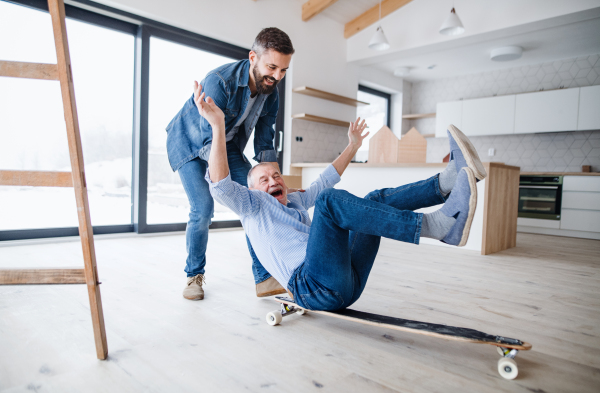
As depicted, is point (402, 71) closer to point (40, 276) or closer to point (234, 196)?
point (234, 196)

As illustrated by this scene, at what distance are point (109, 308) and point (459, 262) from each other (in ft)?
7.58

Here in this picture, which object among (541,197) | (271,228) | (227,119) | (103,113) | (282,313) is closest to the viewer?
(271,228)

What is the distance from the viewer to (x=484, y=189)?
322 cm

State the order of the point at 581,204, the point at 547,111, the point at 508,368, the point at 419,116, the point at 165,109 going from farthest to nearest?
1. the point at 419,116
2. the point at 547,111
3. the point at 581,204
4. the point at 165,109
5. the point at 508,368

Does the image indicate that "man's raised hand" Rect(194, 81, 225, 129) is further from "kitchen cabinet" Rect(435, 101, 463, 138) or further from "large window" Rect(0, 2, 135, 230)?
"kitchen cabinet" Rect(435, 101, 463, 138)

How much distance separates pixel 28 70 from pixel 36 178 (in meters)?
0.28

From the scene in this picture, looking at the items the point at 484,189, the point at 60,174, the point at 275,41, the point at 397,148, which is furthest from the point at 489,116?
the point at 60,174

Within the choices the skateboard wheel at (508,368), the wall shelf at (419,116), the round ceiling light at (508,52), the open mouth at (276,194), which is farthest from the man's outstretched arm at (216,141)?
the wall shelf at (419,116)

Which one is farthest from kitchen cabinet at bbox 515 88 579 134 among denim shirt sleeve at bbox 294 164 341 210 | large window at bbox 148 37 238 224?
denim shirt sleeve at bbox 294 164 341 210

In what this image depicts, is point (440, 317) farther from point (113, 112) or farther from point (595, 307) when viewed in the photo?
point (113, 112)

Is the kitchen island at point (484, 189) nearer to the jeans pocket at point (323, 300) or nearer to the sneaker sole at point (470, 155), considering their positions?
the sneaker sole at point (470, 155)

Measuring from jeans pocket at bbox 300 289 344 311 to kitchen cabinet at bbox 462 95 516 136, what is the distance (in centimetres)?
506

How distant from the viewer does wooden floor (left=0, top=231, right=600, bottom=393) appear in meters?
1.08

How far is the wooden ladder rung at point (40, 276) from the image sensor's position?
1.02m
